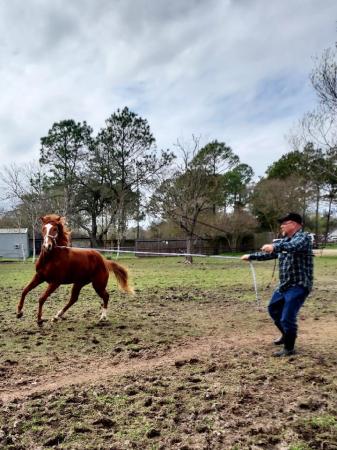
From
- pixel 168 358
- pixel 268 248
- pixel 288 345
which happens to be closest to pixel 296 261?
pixel 268 248

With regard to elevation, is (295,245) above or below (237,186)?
below

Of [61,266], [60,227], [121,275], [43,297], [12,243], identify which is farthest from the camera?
[12,243]

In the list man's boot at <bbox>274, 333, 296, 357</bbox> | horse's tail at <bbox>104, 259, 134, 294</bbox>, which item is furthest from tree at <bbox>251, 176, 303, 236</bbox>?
man's boot at <bbox>274, 333, 296, 357</bbox>

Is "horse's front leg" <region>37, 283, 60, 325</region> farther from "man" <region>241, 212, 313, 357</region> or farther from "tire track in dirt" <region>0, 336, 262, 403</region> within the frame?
"man" <region>241, 212, 313, 357</region>

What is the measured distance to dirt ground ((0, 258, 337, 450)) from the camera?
120 inches

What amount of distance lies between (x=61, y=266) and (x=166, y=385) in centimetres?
372

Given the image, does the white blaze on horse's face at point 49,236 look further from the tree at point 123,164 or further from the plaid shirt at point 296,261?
the tree at point 123,164

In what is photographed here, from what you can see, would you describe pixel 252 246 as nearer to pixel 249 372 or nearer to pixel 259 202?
pixel 259 202

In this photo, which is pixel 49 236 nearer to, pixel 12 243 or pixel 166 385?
pixel 166 385

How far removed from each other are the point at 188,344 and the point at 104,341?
1.24 meters

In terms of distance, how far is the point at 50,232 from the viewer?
707 centimetres

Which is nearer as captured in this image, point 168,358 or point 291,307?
point 291,307

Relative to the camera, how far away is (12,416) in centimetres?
348

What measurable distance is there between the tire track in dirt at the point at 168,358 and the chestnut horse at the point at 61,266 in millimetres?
2481
